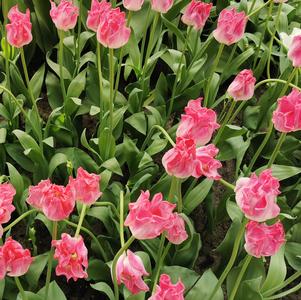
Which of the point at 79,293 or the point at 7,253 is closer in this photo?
the point at 7,253

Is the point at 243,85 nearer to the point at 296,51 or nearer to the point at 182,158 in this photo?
the point at 296,51

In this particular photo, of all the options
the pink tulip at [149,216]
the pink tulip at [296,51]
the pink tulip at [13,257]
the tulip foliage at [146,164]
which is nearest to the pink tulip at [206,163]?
the tulip foliage at [146,164]

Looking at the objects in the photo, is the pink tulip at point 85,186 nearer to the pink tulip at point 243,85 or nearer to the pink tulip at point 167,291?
the pink tulip at point 167,291

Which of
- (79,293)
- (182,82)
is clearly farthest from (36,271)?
(182,82)

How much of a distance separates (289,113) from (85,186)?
1.29 ft

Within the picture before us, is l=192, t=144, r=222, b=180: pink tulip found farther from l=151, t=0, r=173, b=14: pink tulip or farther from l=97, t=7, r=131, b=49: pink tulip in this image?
l=151, t=0, r=173, b=14: pink tulip

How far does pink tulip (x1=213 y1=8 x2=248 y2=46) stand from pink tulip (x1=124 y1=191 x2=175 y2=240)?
0.58 meters

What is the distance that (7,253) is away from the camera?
2.87ft

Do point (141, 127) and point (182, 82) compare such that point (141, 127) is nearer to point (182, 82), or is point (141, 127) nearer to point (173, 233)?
point (182, 82)

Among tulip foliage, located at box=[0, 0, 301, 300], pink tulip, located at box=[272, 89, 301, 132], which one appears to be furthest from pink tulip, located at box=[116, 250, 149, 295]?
pink tulip, located at box=[272, 89, 301, 132]

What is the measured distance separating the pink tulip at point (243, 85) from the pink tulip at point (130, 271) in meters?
0.49

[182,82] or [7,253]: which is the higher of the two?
[7,253]

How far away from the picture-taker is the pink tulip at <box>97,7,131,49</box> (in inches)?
44.1

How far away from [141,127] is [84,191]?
624 mm
